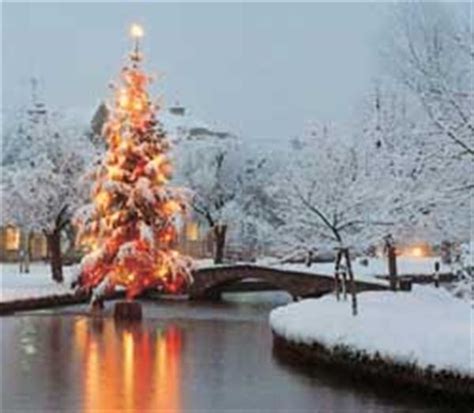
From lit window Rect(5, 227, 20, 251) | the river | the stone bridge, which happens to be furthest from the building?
the river

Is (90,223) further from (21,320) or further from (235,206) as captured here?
(235,206)

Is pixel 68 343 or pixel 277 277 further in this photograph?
pixel 277 277

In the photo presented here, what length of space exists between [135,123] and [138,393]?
713 inches

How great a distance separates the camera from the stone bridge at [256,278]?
160ft

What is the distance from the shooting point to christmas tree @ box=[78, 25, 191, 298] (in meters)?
36.7

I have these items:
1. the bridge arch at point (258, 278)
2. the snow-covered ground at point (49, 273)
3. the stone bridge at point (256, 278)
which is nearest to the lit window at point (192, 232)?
the snow-covered ground at point (49, 273)

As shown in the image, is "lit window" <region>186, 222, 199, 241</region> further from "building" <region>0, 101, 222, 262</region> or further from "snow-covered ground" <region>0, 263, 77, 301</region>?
"snow-covered ground" <region>0, 263, 77, 301</region>

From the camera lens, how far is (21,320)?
117 feet

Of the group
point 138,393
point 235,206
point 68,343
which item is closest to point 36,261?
point 235,206

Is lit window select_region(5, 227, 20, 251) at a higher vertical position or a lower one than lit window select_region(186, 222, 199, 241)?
lower

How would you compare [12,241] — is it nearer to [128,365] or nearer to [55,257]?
[55,257]

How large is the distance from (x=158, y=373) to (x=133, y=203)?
14324 mm

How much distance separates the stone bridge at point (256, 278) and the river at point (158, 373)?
12.1 metres

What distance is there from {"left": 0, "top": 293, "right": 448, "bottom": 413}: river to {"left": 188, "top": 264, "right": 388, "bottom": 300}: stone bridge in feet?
39.7
